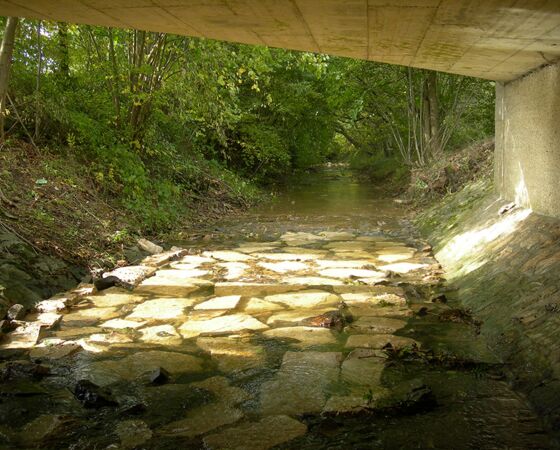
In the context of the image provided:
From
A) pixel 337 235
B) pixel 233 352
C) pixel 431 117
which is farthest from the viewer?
pixel 431 117

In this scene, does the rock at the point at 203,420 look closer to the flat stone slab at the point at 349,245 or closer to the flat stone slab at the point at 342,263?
the flat stone slab at the point at 342,263

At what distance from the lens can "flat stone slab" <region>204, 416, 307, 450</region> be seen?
2.62 meters

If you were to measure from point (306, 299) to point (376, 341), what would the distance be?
1.32 metres

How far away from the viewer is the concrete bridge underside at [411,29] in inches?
127

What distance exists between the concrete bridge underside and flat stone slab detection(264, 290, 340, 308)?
7.65 feet

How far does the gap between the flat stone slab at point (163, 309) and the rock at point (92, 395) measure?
153 centimetres

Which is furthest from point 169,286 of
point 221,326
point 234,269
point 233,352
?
point 233,352

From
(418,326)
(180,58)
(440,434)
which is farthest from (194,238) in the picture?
(440,434)

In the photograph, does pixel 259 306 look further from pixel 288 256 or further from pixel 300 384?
pixel 288 256

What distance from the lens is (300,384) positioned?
3338 millimetres

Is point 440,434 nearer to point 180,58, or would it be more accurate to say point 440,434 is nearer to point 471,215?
point 471,215

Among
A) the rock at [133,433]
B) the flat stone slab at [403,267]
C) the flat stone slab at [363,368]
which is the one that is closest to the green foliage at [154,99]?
the flat stone slab at [403,267]

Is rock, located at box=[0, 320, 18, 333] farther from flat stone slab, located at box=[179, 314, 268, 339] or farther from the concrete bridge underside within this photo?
the concrete bridge underside

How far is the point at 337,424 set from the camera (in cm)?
281
